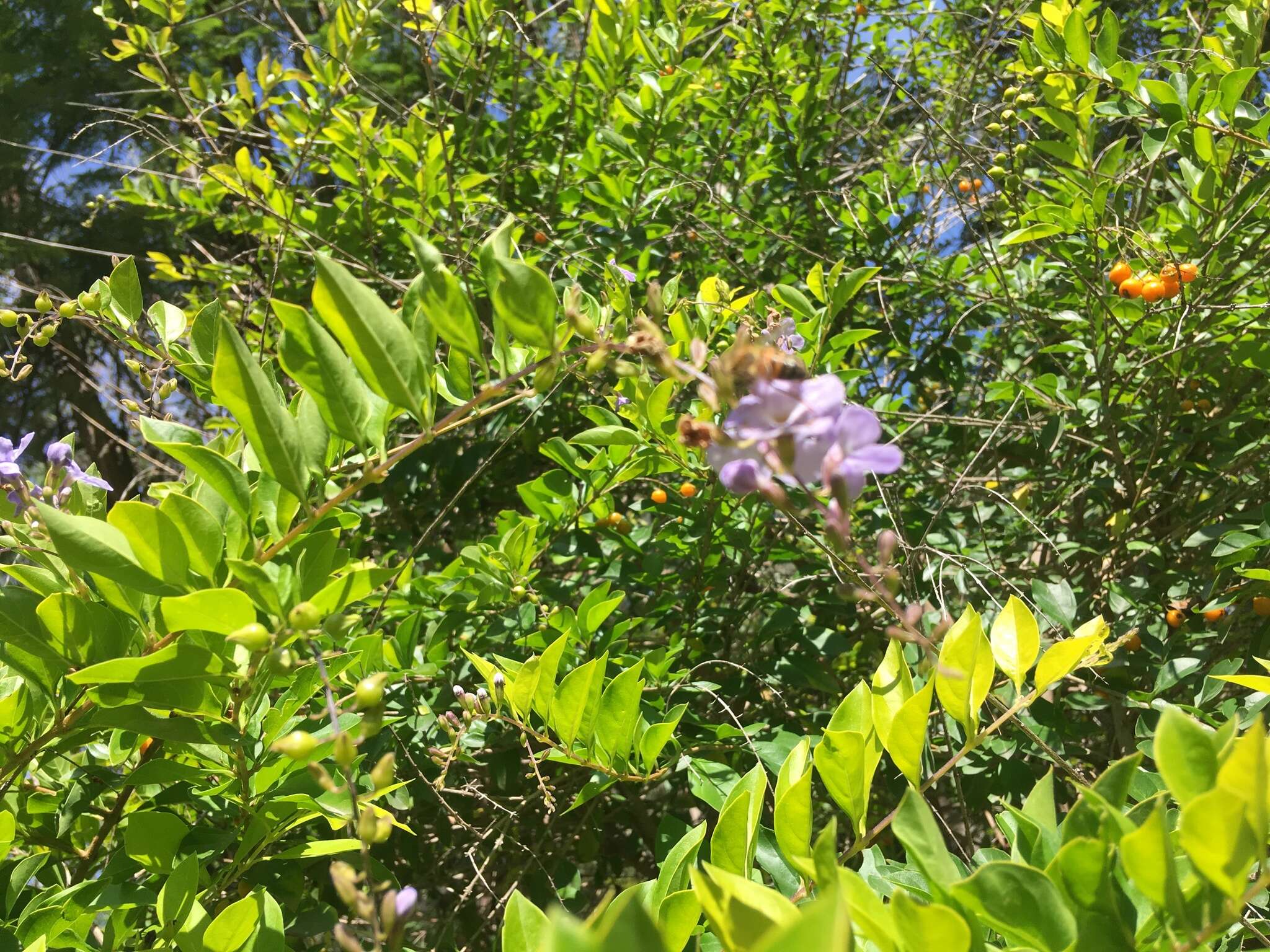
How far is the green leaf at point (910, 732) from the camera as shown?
74cm

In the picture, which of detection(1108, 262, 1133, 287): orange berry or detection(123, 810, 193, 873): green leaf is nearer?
detection(123, 810, 193, 873): green leaf

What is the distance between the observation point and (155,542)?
728 mm

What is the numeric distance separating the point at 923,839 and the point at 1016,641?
300 millimetres

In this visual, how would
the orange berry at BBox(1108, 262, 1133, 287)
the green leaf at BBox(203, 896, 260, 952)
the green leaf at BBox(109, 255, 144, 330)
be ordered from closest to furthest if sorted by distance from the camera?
1. the green leaf at BBox(203, 896, 260, 952)
2. the green leaf at BBox(109, 255, 144, 330)
3. the orange berry at BBox(1108, 262, 1133, 287)

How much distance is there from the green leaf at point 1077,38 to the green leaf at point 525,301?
57.8 inches

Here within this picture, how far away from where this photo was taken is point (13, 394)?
5.59m

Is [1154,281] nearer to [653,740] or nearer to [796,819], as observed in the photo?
[653,740]

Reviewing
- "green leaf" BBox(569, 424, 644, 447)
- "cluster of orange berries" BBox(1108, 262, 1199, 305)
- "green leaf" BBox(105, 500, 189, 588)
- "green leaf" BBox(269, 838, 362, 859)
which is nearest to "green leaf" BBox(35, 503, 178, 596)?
"green leaf" BBox(105, 500, 189, 588)

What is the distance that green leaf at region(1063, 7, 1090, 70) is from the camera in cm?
165

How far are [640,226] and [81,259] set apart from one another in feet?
15.8

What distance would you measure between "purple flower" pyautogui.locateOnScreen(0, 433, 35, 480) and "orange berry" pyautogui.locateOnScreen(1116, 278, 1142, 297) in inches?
74.0

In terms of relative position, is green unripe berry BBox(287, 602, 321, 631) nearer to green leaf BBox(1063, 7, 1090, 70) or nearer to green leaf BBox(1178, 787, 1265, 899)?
green leaf BBox(1178, 787, 1265, 899)

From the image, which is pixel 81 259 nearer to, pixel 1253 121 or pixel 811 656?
pixel 811 656

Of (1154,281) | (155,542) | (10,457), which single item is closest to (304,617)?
(155,542)
